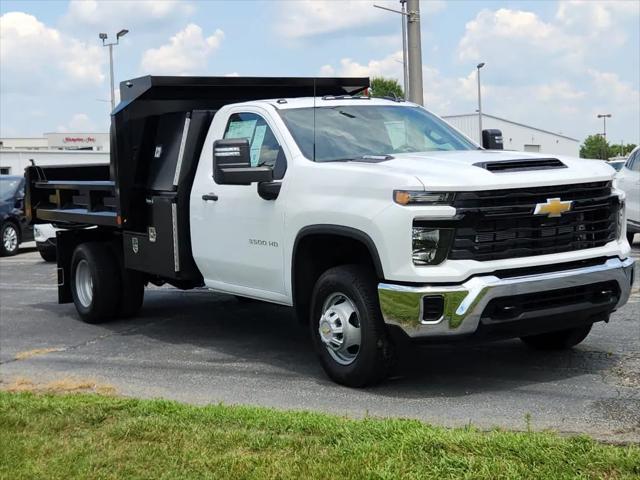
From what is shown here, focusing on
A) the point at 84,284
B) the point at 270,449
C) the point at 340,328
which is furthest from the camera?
the point at 84,284

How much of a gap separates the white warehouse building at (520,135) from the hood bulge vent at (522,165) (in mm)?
67380

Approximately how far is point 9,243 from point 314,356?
13.2m

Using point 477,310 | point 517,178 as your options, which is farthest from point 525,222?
point 477,310

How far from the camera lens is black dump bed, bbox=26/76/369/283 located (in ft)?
26.0

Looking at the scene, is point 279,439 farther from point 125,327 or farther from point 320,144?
point 125,327

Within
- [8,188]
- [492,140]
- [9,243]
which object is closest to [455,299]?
[492,140]

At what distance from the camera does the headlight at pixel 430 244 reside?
5.60 metres

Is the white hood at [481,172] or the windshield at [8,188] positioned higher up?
the windshield at [8,188]

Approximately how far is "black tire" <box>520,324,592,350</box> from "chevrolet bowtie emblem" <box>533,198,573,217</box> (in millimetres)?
1317

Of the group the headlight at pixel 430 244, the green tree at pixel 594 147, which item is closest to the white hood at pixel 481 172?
the headlight at pixel 430 244

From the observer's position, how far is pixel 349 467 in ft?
13.9

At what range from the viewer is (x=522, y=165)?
19.5 feet

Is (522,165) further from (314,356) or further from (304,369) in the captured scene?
(314,356)

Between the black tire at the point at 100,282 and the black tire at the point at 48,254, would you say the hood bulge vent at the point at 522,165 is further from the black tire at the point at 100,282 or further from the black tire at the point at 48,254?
the black tire at the point at 48,254
